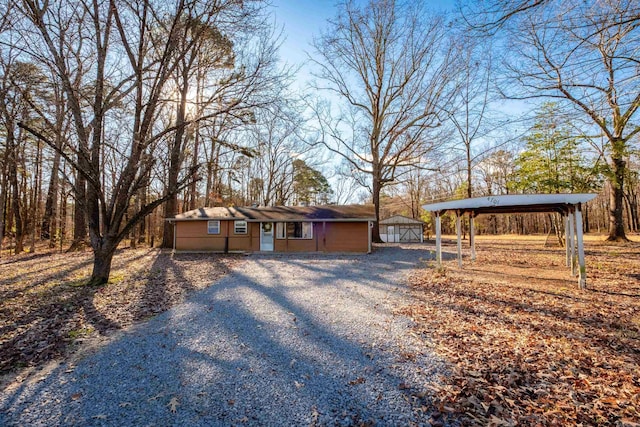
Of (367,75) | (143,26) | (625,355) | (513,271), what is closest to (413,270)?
(513,271)

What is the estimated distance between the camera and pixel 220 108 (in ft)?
29.8

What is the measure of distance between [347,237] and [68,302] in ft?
42.5

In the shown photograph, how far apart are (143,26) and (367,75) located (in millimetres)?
16571

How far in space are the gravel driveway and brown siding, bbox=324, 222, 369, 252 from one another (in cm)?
1097

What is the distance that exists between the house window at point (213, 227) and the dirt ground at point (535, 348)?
1324 cm

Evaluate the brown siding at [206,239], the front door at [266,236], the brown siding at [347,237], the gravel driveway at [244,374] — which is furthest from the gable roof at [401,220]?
the gravel driveway at [244,374]

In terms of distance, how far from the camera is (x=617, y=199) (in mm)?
16828

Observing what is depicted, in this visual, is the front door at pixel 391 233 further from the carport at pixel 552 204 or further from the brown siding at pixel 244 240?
the carport at pixel 552 204

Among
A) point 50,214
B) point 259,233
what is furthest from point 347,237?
point 50,214

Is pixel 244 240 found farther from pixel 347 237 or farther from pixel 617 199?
pixel 617 199

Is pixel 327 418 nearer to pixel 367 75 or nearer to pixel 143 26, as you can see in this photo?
pixel 143 26

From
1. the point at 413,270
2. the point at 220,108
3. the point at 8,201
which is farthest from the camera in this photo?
the point at 8,201

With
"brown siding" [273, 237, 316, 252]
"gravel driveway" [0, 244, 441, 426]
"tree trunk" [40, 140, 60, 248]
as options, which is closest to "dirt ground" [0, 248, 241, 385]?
"gravel driveway" [0, 244, 441, 426]

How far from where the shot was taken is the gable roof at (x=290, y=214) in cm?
1716
